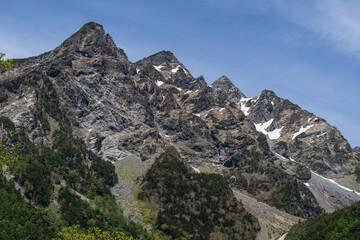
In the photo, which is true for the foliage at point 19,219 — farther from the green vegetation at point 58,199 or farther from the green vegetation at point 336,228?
the green vegetation at point 336,228

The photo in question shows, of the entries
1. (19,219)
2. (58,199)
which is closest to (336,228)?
(58,199)

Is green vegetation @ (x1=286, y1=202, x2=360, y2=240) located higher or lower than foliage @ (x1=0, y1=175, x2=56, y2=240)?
higher

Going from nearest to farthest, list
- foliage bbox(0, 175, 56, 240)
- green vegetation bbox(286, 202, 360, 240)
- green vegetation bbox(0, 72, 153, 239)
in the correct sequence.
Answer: foliage bbox(0, 175, 56, 240) → green vegetation bbox(286, 202, 360, 240) → green vegetation bbox(0, 72, 153, 239)

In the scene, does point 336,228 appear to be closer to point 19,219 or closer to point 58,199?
point 58,199

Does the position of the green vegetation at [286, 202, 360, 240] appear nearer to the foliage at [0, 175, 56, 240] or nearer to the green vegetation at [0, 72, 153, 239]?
the green vegetation at [0, 72, 153, 239]

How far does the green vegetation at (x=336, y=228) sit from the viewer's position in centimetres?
14375

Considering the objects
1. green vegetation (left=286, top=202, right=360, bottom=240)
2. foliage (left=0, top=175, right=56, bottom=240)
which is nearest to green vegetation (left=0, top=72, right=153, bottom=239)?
foliage (left=0, top=175, right=56, bottom=240)

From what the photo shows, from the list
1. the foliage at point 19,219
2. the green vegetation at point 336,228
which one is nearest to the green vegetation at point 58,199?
the foliage at point 19,219

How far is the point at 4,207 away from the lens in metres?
123

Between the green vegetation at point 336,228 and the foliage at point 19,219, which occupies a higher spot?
the green vegetation at point 336,228

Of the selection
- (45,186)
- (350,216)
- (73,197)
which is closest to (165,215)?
(73,197)

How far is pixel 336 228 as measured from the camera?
496 feet

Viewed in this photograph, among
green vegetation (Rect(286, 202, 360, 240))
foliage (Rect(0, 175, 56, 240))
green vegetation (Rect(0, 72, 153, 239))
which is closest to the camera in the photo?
foliage (Rect(0, 175, 56, 240))

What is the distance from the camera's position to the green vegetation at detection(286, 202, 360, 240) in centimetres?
14375
